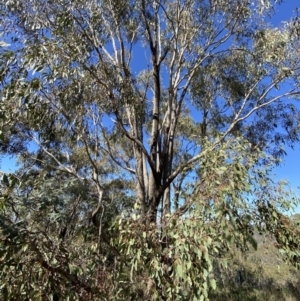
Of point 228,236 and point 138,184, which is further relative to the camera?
point 138,184

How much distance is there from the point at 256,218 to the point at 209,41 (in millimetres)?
4029

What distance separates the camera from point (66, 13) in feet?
15.5

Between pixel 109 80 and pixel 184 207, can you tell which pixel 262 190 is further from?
pixel 109 80

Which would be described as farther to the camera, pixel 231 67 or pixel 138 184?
pixel 231 67

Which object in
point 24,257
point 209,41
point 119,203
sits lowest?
point 24,257

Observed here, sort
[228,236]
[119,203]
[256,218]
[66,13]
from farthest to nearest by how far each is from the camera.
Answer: [119,203] < [66,13] < [256,218] < [228,236]

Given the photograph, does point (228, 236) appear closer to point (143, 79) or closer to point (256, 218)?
point (256, 218)

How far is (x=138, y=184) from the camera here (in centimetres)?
631

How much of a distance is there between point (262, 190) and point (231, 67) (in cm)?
428

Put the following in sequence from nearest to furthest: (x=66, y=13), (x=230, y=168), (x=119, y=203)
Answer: (x=230, y=168) < (x=66, y=13) < (x=119, y=203)

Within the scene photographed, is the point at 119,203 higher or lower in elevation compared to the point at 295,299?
higher

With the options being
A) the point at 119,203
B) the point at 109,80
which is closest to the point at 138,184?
the point at 119,203

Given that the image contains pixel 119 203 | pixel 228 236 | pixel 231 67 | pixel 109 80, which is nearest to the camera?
pixel 228 236

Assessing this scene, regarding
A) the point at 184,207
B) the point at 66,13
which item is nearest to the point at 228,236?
the point at 184,207
